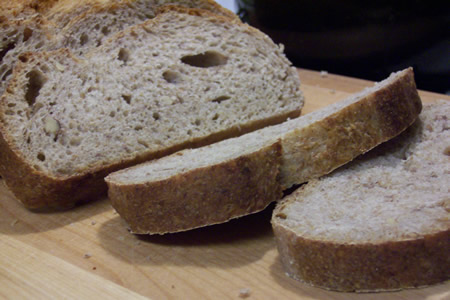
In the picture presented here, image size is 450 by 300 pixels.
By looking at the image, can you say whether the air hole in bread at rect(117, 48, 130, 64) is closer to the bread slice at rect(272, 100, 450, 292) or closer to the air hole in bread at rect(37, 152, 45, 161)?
the air hole in bread at rect(37, 152, 45, 161)

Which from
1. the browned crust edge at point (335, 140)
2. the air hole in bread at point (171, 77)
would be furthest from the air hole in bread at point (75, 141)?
the browned crust edge at point (335, 140)

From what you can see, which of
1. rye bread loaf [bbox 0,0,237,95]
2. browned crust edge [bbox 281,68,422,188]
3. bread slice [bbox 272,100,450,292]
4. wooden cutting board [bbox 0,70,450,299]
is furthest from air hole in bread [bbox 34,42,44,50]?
bread slice [bbox 272,100,450,292]

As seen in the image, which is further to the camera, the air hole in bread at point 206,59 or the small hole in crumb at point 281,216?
the air hole in bread at point 206,59

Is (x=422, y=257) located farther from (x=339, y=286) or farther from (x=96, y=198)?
(x=96, y=198)

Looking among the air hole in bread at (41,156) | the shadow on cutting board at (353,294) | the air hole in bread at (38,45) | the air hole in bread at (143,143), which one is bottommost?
the shadow on cutting board at (353,294)

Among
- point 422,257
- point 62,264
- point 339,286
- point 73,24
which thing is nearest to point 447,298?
point 422,257

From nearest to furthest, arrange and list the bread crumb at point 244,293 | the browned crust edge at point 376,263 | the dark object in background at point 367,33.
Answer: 1. the browned crust edge at point 376,263
2. the bread crumb at point 244,293
3. the dark object in background at point 367,33

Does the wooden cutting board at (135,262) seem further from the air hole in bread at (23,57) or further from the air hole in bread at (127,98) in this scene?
the air hole in bread at (23,57)
